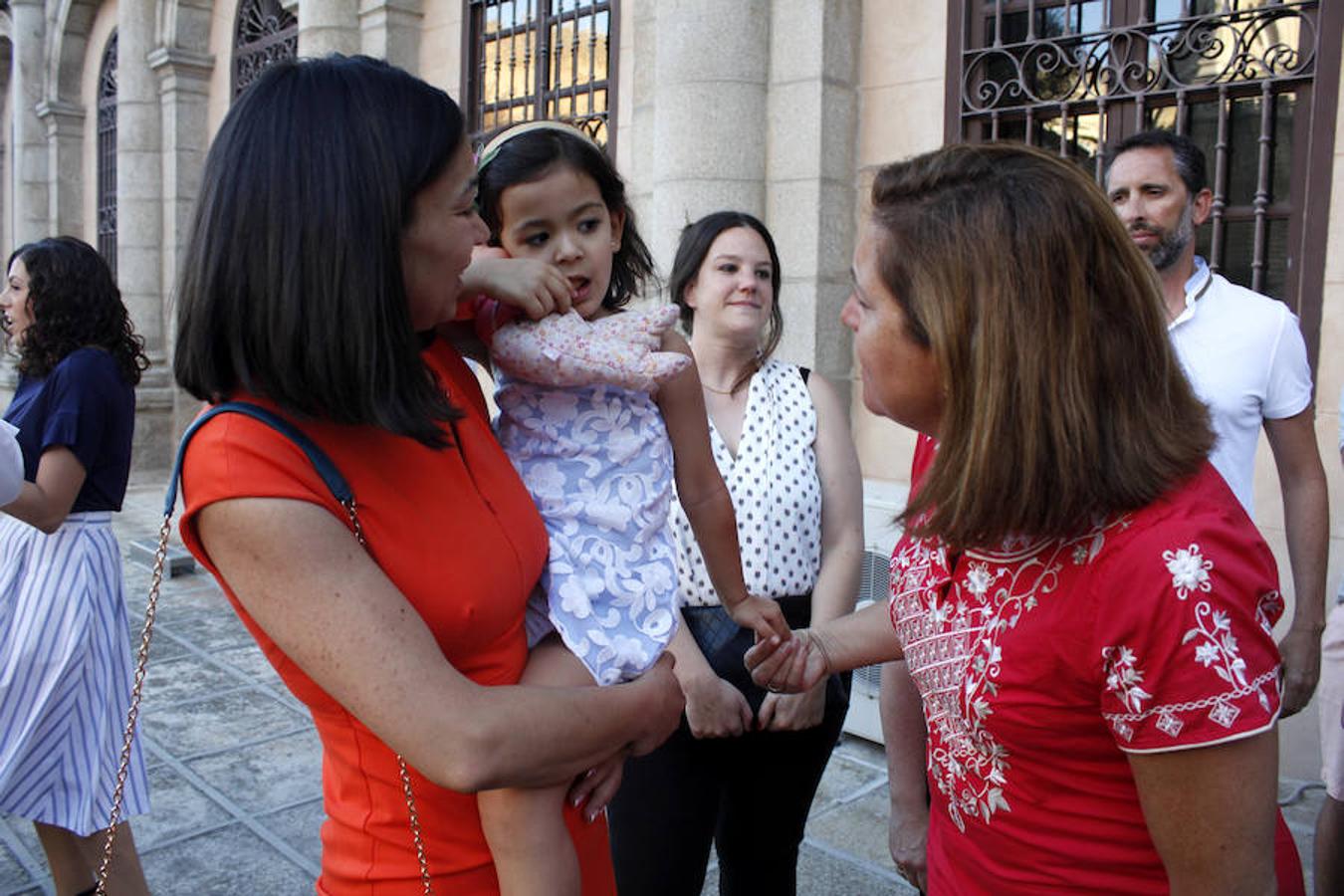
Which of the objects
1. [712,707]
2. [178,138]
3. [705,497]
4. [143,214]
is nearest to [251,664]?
[712,707]

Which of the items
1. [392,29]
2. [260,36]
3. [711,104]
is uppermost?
[260,36]

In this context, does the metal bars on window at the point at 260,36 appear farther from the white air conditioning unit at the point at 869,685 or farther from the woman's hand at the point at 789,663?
the woman's hand at the point at 789,663

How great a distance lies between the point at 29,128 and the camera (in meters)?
15.1

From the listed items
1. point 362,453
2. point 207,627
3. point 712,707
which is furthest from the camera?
point 207,627

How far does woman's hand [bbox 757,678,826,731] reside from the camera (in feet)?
8.10

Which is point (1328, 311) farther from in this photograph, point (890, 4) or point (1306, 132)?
point (890, 4)

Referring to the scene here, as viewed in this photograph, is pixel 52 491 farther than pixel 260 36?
No

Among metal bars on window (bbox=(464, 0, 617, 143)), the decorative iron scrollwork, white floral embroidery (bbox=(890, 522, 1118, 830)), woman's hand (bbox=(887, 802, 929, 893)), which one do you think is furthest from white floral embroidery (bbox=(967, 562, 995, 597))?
metal bars on window (bbox=(464, 0, 617, 143))

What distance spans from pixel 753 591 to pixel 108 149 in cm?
1429

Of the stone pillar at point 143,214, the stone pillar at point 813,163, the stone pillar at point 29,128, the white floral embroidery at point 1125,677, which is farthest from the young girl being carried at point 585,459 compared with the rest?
the stone pillar at point 29,128

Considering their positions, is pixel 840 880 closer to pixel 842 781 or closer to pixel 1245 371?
pixel 842 781

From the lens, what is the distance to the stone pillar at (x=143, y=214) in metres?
11.9

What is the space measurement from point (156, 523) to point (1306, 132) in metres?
9.22

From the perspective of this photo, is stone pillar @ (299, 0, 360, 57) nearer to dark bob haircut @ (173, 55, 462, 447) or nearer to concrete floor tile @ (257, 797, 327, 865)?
concrete floor tile @ (257, 797, 327, 865)
